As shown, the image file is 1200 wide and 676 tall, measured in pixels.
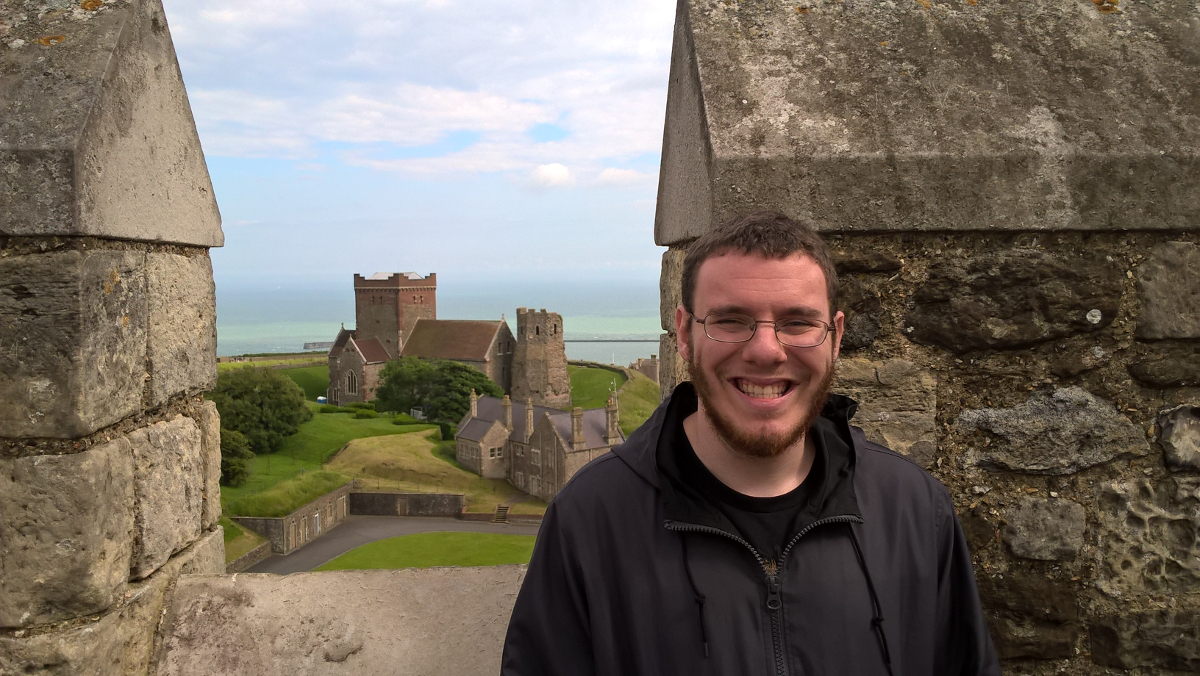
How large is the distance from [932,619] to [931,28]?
1689 millimetres

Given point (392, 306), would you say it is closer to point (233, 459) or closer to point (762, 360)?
point (233, 459)

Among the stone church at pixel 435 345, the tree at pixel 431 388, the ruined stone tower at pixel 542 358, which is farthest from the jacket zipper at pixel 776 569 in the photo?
the ruined stone tower at pixel 542 358

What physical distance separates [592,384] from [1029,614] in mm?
57729

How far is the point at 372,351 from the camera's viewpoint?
59.8 meters

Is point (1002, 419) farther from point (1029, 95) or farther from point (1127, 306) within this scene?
point (1029, 95)

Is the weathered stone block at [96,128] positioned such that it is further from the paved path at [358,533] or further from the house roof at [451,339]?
the house roof at [451,339]

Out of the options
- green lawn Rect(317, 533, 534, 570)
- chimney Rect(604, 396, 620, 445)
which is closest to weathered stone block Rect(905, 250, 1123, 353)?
green lawn Rect(317, 533, 534, 570)

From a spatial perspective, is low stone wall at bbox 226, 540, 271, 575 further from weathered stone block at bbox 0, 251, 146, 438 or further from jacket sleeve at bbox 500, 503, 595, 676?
jacket sleeve at bbox 500, 503, 595, 676

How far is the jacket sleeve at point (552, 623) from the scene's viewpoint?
5.03 ft

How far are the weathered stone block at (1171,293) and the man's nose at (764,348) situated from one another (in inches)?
49.9

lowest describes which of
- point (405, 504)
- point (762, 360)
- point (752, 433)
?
point (405, 504)

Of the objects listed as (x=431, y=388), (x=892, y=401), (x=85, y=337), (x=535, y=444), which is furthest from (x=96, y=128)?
(x=431, y=388)

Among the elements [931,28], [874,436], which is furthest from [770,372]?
[931,28]

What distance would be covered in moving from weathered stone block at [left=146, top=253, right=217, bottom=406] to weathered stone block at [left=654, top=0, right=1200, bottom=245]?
1.50 metres
